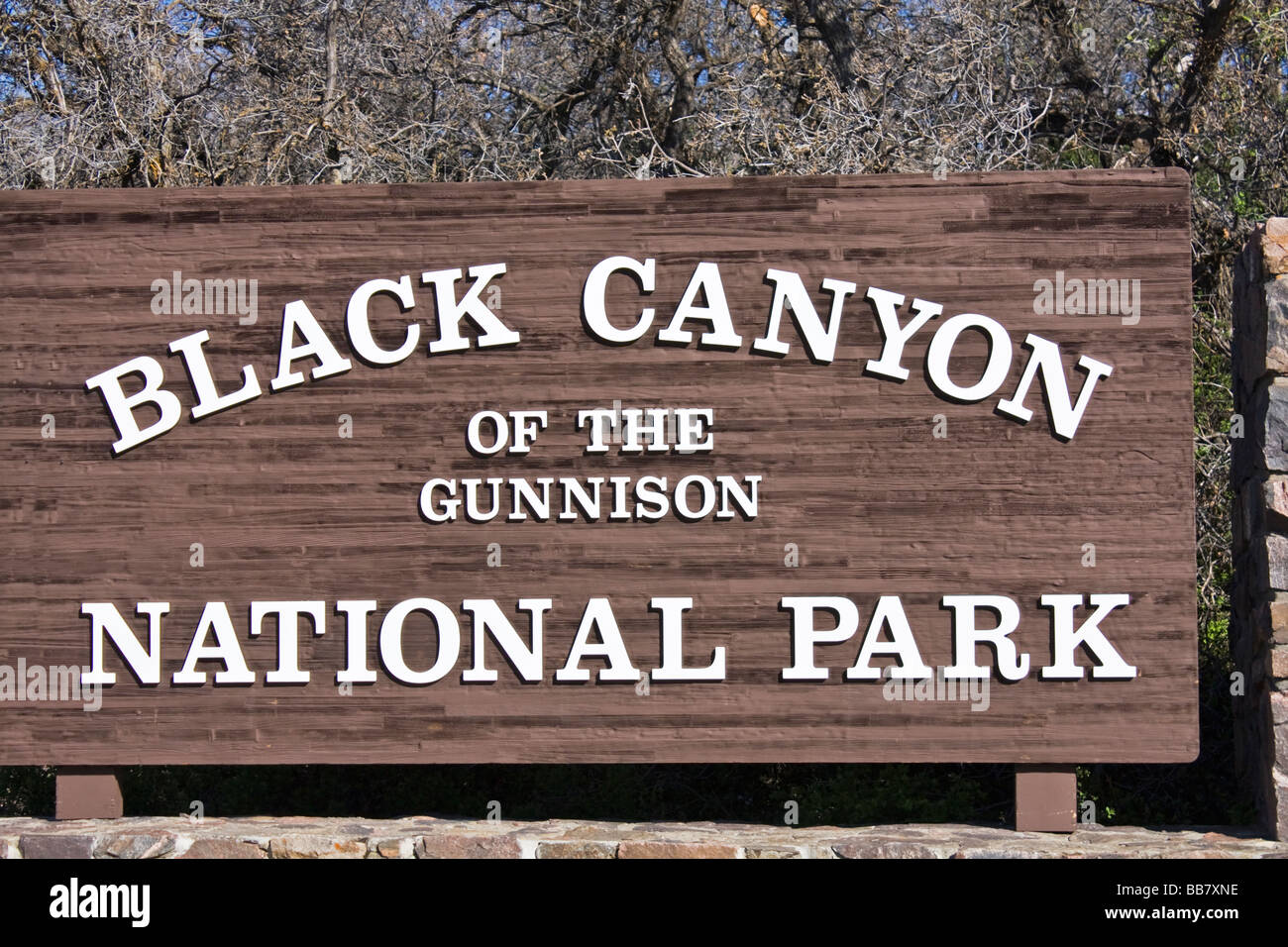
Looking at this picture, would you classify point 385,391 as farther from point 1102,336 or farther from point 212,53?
point 212,53

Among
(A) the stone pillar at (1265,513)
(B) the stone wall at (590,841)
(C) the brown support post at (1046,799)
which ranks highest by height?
(A) the stone pillar at (1265,513)

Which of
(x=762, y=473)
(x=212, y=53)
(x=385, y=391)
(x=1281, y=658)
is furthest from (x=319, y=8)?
Result: (x=1281, y=658)

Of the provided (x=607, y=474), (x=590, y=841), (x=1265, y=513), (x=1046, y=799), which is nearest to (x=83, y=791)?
(x=590, y=841)

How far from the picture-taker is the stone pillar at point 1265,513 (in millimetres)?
6117

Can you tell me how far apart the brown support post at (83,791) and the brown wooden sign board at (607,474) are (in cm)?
14

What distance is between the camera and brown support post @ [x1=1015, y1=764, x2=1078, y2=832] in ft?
20.1

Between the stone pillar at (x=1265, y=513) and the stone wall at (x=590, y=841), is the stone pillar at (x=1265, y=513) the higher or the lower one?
the higher one

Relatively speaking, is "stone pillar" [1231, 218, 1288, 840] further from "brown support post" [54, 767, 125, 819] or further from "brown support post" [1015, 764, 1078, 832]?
"brown support post" [54, 767, 125, 819]

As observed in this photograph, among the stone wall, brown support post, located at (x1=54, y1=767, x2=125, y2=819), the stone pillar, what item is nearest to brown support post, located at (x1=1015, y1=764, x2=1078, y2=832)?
the stone wall

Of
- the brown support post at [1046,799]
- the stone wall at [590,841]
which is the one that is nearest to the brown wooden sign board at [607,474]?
the brown support post at [1046,799]

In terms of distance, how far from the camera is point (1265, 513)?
20.6ft

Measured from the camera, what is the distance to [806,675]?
6.10m

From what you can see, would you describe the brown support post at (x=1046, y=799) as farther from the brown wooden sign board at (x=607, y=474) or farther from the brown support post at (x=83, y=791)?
the brown support post at (x=83, y=791)

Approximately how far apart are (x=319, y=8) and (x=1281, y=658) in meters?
7.74
